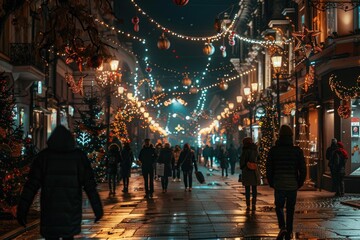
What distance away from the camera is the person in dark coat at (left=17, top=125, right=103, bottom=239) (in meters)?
8.20

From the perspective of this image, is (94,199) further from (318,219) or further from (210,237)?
(318,219)

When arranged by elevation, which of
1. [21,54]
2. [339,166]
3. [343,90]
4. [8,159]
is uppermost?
[21,54]

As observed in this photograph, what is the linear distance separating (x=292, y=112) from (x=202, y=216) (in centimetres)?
2023

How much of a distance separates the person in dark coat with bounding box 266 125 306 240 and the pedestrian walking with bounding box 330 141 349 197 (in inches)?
463

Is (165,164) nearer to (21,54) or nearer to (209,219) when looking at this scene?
(21,54)

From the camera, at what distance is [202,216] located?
1670 centimetres

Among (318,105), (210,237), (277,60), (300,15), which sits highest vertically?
(300,15)

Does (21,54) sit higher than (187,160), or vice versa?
(21,54)

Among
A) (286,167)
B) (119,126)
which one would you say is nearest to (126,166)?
(119,126)

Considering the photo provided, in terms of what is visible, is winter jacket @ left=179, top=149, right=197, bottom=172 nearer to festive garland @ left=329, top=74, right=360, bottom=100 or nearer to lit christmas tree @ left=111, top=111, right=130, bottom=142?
festive garland @ left=329, top=74, right=360, bottom=100

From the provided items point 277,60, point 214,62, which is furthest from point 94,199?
point 214,62

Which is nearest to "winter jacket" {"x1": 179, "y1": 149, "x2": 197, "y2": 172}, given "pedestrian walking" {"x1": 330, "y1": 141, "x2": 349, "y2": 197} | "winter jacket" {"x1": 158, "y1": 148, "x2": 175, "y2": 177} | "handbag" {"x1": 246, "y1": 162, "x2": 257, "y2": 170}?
"winter jacket" {"x1": 158, "y1": 148, "x2": 175, "y2": 177}

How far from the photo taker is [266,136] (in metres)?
29.8

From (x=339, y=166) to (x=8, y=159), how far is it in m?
12.0
